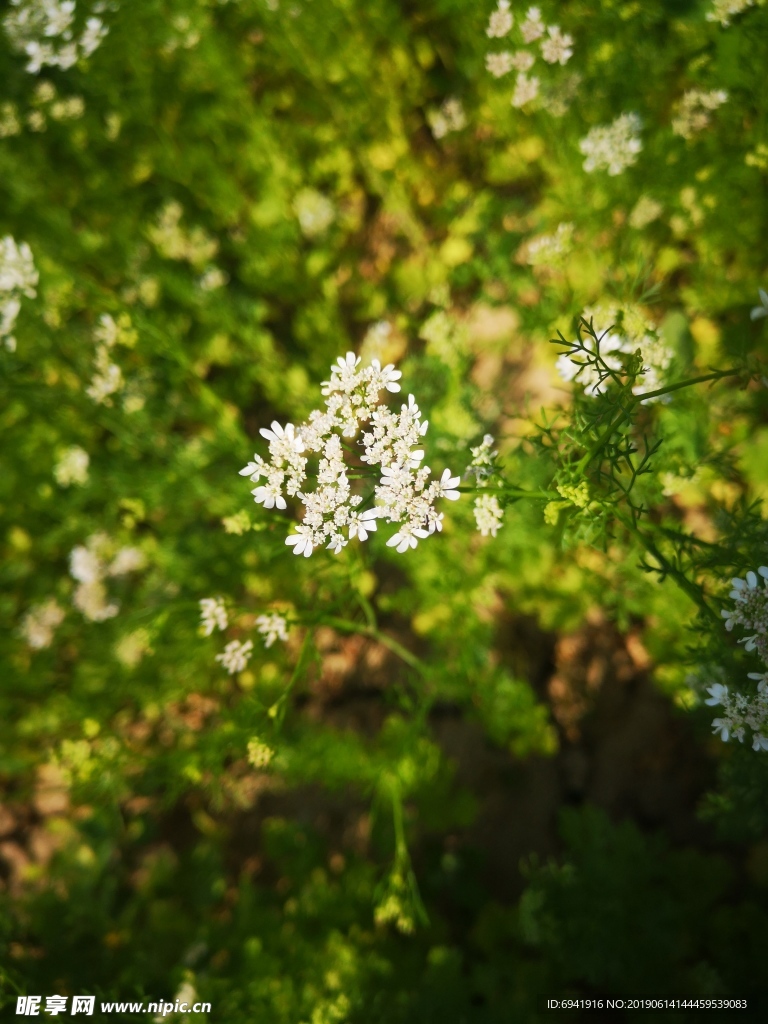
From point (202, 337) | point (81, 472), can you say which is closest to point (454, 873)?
point (81, 472)

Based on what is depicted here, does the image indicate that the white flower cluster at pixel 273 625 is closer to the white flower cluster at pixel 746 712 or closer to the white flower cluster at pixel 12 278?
the white flower cluster at pixel 746 712

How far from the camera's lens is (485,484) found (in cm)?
233

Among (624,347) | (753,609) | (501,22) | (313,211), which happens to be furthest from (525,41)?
(753,609)

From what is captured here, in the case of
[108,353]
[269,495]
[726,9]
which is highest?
[726,9]

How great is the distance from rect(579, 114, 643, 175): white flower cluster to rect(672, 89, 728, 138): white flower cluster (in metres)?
0.23

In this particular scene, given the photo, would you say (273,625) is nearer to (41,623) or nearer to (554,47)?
(41,623)

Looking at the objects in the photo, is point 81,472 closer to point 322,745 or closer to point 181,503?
point 181,503

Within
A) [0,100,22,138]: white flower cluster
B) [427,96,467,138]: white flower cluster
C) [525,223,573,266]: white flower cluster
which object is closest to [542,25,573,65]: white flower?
[525,223,573,266]: white flower cluster

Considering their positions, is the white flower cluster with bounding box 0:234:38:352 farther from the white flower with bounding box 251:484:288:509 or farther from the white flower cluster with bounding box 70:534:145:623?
the white flower with bounding box 251:484:288:509

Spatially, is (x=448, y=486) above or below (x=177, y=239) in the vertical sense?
below

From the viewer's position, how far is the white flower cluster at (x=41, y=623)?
4539mm

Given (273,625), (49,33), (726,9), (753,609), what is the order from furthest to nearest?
(49,33), (726,9), (273,625), (753,609)

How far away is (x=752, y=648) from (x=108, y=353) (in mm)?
3350

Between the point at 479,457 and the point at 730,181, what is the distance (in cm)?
244
